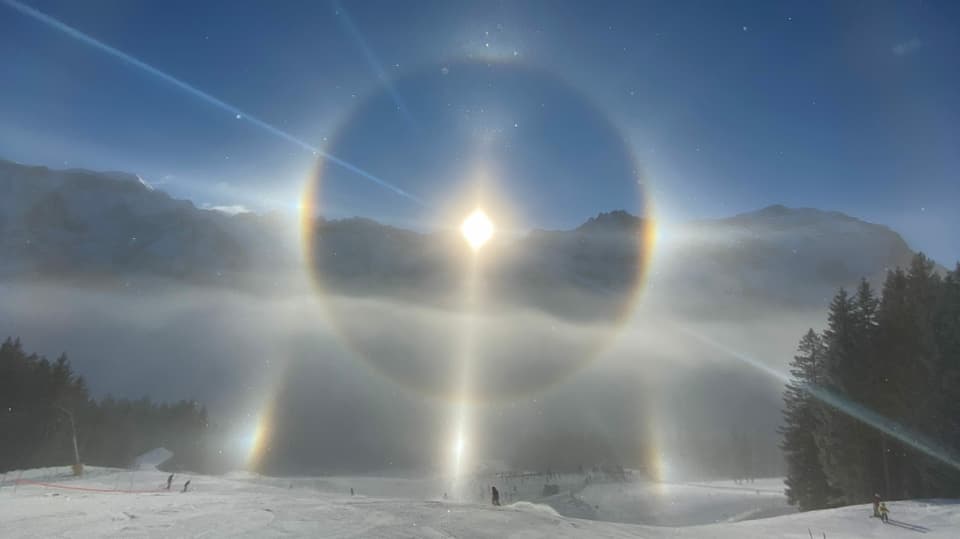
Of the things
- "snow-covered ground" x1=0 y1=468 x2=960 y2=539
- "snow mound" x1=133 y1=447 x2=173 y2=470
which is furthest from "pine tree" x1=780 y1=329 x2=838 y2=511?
"snow mound" x1=133 y1=447 x2=173 y2=470

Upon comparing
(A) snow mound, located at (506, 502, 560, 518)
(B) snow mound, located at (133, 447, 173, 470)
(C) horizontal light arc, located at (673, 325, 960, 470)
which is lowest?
(B) snow mound, located at (133, 447, 173, 470)

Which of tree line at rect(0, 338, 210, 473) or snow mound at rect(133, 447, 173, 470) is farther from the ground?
tree line at rect(0, 338, 210, 473)

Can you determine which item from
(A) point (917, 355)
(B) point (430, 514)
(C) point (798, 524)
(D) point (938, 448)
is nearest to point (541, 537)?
(B) point (430, 514)

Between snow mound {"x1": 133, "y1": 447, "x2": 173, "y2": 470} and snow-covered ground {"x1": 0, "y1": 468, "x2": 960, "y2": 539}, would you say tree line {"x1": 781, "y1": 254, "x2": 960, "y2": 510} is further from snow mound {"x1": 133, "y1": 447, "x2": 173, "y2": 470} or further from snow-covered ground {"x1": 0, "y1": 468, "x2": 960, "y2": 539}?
snow mound {"x1": 133, "y1": 447, "x2": 173, "y2": 470}

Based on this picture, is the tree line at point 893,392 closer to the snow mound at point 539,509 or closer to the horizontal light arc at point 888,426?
the horizontal light arc at point 888,426

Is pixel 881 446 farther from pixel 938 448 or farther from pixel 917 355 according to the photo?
pixel 917 355

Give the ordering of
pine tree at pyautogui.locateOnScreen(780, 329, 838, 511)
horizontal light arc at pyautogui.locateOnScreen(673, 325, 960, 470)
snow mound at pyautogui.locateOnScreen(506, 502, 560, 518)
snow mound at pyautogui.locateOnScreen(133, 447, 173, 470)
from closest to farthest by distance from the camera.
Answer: snow mound at pyautogui.locateOnScreen(506, 502, 560, 518)
horizontal light arc at pyautogui.locateOnScreen(673, 325, 960, 470)
pine tree at pyautogui.locateOnScreen(780, 329, 838, 511)
snow mound at pyautogui.locateOnScreen(133, 447, 173, 470)
